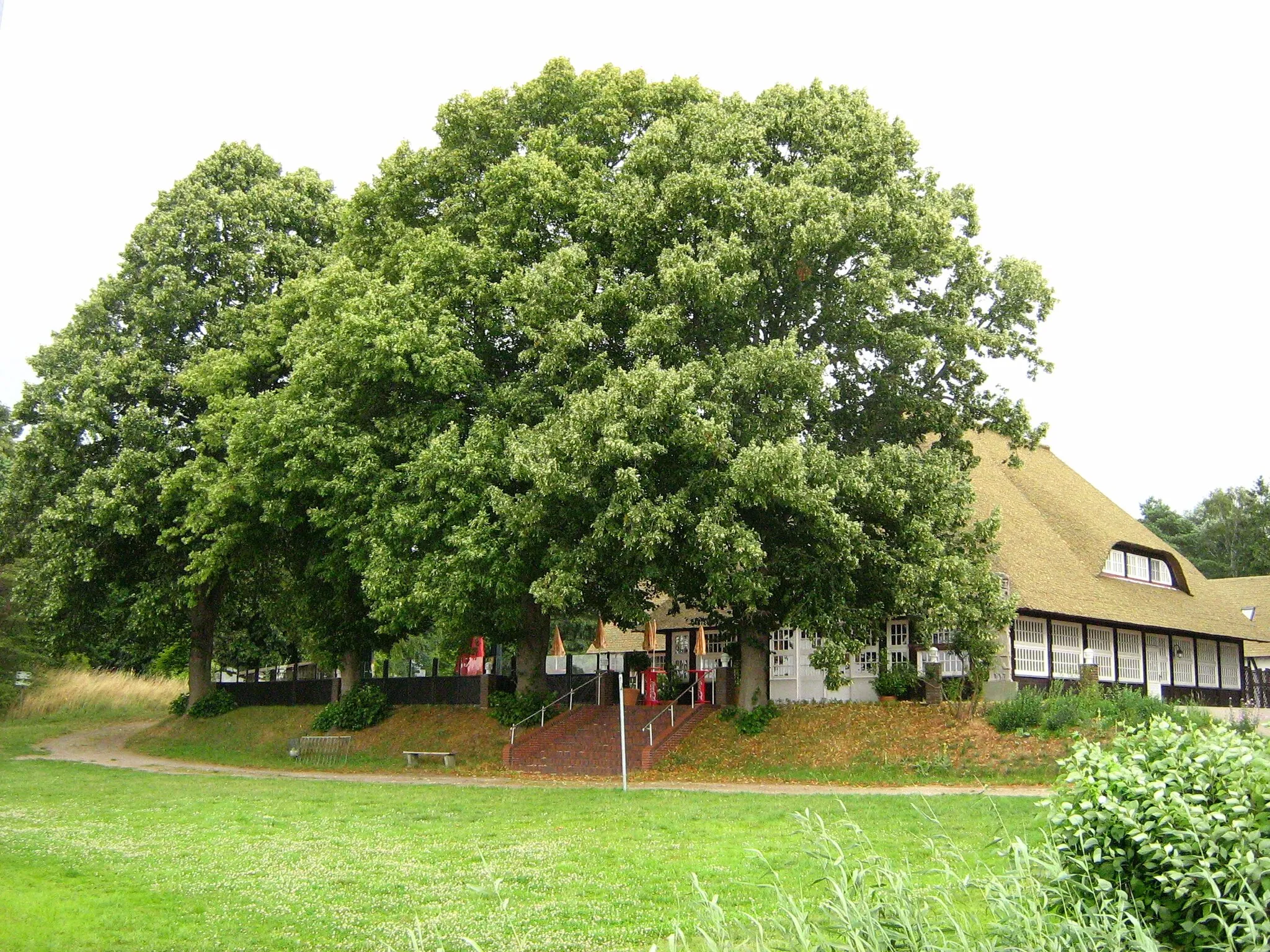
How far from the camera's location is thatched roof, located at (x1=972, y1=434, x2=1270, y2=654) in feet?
93.9

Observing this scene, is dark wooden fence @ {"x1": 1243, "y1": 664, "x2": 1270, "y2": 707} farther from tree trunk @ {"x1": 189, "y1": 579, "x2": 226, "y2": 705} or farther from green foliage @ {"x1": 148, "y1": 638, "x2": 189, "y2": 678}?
green foliage @ {"x1": 148, "y1": 638, "x2": 189, "y2": 678}

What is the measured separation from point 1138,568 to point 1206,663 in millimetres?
4831

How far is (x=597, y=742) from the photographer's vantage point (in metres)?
27.4

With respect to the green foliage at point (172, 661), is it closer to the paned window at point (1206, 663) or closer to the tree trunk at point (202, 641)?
the tree trunk at point (202, 641)

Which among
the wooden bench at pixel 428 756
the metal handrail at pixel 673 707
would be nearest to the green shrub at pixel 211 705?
the wooden bench at pixel 428 756

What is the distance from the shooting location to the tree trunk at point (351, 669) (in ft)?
113

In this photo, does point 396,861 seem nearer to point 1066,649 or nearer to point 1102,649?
point 1066,649

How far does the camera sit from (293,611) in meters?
33.5

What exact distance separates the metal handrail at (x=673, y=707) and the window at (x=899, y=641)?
545 centimetres

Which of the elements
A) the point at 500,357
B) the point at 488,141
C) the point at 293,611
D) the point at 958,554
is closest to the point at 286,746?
the point at 293,611

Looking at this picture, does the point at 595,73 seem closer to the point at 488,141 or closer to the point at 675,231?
the point at 488,141

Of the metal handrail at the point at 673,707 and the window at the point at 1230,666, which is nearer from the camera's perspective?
the metal handrail at the point at 673,707

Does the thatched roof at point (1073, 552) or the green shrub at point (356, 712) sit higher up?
the thatched roof at point (1073, 552)

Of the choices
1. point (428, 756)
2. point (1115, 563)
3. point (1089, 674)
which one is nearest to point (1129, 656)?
point (1115, 563)
